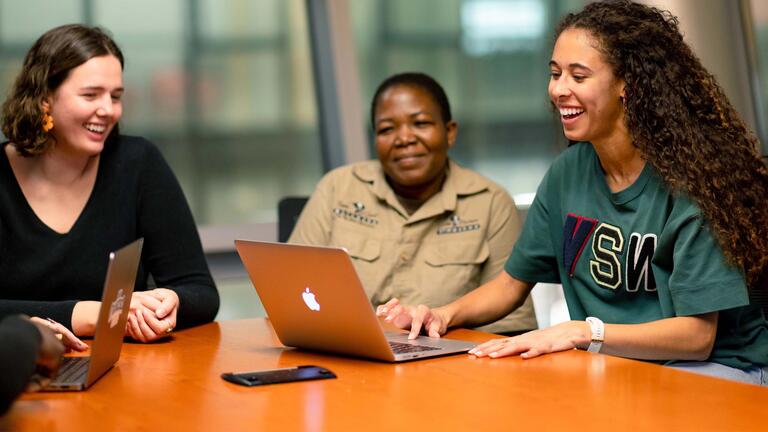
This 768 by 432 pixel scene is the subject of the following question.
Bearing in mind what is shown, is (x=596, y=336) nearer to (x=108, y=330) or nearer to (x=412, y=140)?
(x=108, y=330)

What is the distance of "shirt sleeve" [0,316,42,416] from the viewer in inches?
47.8

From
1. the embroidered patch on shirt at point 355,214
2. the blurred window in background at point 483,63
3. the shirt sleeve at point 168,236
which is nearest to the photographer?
the shirt sleeve at point 168,236

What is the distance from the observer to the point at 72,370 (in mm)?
1887

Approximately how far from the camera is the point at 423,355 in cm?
199

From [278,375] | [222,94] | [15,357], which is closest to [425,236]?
[278,375]

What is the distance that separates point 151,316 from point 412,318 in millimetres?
583

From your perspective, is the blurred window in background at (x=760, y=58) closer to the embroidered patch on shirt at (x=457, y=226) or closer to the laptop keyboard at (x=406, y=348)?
the embroidered patch on shirt at (x=457, y=226)

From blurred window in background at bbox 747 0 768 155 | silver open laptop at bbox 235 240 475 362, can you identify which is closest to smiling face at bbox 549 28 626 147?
silver open laptop at bbox 235 240 475 362

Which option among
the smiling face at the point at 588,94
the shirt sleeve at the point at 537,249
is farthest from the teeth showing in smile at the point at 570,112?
the shirt sleeve at the point at 537,249

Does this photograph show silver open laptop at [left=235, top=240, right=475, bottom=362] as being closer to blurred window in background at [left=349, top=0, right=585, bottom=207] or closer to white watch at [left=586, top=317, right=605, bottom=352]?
white watch at [left=586, top=317, right=605, bottom=352]

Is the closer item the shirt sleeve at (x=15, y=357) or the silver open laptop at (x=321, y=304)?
the shirt sleeve at (x=15, y=357)

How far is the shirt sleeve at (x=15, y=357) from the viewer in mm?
1213

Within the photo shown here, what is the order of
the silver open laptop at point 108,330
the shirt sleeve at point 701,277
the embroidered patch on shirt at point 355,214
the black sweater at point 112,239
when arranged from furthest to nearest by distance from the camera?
the embroidered patch on shirt at point 355,214, the black sweater at point 112,239, the shirt sleeve at point 701,277, the silver open laptop at point 108,330

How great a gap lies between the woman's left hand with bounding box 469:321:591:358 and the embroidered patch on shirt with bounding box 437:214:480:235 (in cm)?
113
